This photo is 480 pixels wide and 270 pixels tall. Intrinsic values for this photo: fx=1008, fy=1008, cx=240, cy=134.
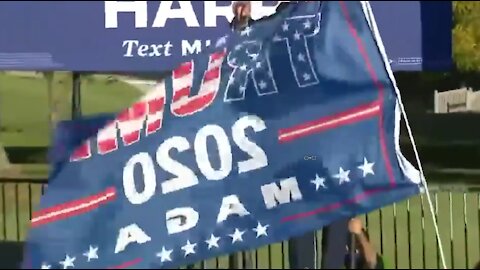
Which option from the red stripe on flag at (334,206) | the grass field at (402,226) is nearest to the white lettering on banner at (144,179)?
the red stripe on flag at (334,206)

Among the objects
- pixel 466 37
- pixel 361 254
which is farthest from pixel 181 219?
pixel 466 37

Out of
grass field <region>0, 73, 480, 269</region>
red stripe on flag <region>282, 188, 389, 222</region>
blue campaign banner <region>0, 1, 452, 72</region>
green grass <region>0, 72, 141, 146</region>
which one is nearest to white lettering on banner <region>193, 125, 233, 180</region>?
red stripe on flag <region>282, 188, 389, 222</region>

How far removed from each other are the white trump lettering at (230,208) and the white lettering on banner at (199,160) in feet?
0.34

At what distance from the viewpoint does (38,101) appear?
649 inches

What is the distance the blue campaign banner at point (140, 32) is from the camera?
355 inches

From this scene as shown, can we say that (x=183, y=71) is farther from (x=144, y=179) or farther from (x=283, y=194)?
(x=283, y=194)

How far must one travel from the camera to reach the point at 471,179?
36.0ft

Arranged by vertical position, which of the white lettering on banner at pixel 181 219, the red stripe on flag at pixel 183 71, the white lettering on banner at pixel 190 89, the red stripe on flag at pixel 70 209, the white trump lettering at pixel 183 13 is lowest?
the white lettering on banner at pixel 181 219

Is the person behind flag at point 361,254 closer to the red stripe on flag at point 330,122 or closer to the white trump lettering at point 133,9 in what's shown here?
the red stripe on flag at point 330,122

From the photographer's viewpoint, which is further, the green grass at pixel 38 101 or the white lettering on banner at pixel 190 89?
the green grass at pixel 38 101

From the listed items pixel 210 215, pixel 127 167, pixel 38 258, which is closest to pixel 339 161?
pixel 210 215

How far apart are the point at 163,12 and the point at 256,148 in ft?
16.1

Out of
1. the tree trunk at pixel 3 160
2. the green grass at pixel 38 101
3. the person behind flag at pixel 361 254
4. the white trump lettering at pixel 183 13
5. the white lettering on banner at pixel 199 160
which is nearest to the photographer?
the white lettering on banner at pixel 199 160

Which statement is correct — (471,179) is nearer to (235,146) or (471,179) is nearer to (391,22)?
(391,22)
